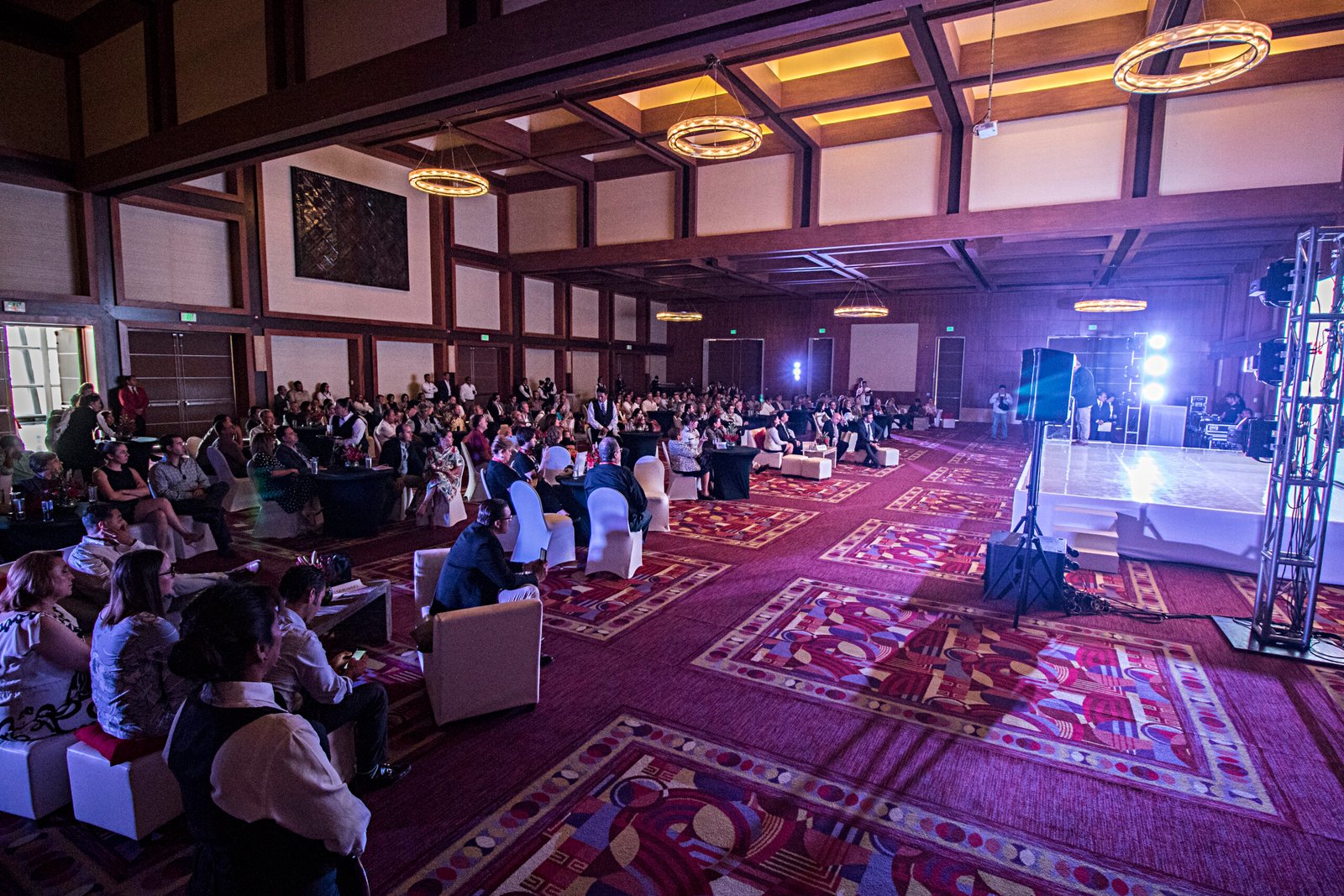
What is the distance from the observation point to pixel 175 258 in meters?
9.84

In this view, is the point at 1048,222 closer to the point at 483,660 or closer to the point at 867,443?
the point at 867,443

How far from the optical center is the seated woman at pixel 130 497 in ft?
17.8

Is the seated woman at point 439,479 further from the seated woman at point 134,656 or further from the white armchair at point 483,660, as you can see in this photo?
the seated woman at point 134,656

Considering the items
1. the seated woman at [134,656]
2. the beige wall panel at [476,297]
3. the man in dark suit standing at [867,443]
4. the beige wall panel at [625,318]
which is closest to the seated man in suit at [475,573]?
the seated woman at [134,656]

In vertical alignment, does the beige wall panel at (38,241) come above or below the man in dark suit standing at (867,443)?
above

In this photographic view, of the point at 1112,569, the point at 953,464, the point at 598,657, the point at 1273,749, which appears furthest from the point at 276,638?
the point at 953,464

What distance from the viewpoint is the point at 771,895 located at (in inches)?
92.1

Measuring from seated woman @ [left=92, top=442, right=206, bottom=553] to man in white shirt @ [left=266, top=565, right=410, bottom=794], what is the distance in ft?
11.7

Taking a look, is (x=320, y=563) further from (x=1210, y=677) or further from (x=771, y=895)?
(x=1210, y=677)

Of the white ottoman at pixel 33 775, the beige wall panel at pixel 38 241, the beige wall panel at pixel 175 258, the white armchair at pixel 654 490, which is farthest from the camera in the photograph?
the beige wall panel at pixel 175 258

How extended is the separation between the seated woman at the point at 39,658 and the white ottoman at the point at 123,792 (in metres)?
0.19

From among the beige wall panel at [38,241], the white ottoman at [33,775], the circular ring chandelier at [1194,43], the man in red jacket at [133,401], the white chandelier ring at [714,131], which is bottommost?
the white ottoman at [33,775]

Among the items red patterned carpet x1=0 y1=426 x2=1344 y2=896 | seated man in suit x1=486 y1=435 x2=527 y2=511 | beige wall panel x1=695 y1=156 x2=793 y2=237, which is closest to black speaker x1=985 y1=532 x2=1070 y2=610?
red patterned carpet x1=0 y1=426 x2=1344 y2=896

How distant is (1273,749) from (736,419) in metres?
9.68
